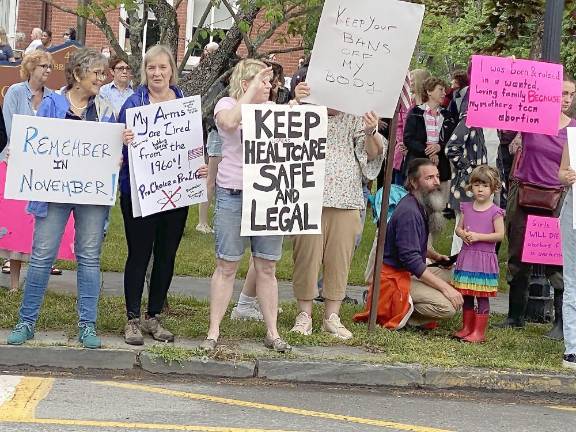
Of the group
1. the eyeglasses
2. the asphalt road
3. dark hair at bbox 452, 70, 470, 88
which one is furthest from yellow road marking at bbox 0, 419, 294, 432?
dark hair at bbox 452, 70, 470, 88

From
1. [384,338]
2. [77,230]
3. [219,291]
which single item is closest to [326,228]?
[384,338]

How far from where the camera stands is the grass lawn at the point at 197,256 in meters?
11.2

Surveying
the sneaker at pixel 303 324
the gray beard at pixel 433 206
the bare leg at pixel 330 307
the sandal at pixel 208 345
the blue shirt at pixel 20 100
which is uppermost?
the blue shirt at pixel 20 100

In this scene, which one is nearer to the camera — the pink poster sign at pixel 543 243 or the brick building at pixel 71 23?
the pink poster sign at pixel 543 243

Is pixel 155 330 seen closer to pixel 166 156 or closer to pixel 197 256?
pixel 166 156

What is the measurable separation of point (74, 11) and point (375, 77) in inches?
98.2

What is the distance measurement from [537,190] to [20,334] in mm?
3995

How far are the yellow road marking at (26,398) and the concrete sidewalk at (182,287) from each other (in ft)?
8.69

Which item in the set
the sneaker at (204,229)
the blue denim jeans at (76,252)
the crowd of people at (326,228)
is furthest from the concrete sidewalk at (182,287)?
the sneaker at (204,229)

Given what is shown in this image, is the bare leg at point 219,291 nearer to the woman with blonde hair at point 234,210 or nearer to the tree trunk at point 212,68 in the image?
the woman with blonde hair at point 234,210

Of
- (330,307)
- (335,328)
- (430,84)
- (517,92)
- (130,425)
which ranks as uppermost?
(430,84)

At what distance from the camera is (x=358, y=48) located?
26.3 ft

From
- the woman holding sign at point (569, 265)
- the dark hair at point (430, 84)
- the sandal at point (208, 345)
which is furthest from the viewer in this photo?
the dark hair at point (430, 84)

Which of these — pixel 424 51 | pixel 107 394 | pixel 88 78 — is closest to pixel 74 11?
pixel 88 78
